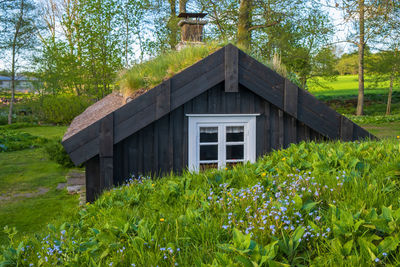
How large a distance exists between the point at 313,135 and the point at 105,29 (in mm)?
17621

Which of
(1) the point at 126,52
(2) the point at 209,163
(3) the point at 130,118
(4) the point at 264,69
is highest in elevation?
(1) the point at 126,52

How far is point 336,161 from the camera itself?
4148 mm

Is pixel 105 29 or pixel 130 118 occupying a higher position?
pixel 105 29

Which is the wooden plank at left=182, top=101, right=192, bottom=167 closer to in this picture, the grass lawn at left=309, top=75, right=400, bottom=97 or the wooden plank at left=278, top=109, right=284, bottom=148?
the wooden plank at left=278, top=109, right=284, bottom=148

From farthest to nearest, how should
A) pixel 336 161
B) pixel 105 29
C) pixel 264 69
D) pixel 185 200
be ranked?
pixel 105 29, pixel 264 69, pixel 336 161, pixel 185 200

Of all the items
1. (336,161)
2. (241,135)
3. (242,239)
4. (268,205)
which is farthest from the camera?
(241,135)

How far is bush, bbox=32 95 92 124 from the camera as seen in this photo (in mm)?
24297

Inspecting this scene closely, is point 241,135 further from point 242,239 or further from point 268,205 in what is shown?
point 242,239

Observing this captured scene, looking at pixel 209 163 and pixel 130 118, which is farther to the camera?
pixel 209 163

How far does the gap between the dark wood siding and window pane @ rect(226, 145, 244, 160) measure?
0.33 metres

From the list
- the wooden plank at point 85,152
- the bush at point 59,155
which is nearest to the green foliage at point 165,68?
the wooden plank at point 85,152

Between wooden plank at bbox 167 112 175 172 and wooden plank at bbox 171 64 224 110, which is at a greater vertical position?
wooden plank at bbox 171 64 224 110

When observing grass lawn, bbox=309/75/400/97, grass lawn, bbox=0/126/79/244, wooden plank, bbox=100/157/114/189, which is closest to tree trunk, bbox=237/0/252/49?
grass lawn, bbox=0/126/79/244

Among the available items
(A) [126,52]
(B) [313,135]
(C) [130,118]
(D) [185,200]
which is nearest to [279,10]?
(A) [126,52]
